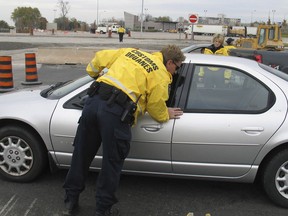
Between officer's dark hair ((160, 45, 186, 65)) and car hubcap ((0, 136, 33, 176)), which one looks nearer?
officer's dark hair ((160, 45, 186, 65))

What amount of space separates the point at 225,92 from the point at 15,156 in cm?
231

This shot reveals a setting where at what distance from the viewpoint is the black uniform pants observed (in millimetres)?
3102

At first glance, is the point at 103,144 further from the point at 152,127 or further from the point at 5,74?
the point at 5,74

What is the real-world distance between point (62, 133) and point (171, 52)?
4.54 ft

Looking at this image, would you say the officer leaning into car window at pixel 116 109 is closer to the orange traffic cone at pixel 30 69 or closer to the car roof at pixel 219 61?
the car roof at pixel 219 61


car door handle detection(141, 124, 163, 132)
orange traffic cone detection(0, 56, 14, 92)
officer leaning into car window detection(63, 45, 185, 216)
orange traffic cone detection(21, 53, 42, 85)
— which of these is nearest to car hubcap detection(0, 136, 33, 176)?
officer leaning into car window detection(63, 45, 185, 216)

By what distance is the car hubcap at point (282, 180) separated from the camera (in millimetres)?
3670

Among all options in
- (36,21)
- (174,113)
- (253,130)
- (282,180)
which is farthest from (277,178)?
(36,21)

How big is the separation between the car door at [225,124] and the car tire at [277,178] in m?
0.19

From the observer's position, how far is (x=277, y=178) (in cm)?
369

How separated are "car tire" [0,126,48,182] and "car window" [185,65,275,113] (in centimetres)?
163

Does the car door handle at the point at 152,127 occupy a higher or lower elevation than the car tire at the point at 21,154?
higher

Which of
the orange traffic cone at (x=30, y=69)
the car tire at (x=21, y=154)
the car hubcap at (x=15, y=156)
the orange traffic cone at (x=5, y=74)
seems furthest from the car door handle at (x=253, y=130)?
the orange traffic cone at (x=30, y=69)

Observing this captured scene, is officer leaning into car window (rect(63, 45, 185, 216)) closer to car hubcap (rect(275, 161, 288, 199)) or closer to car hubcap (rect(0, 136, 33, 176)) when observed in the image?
car hubcap (rect(0, 136, 33, 176))
